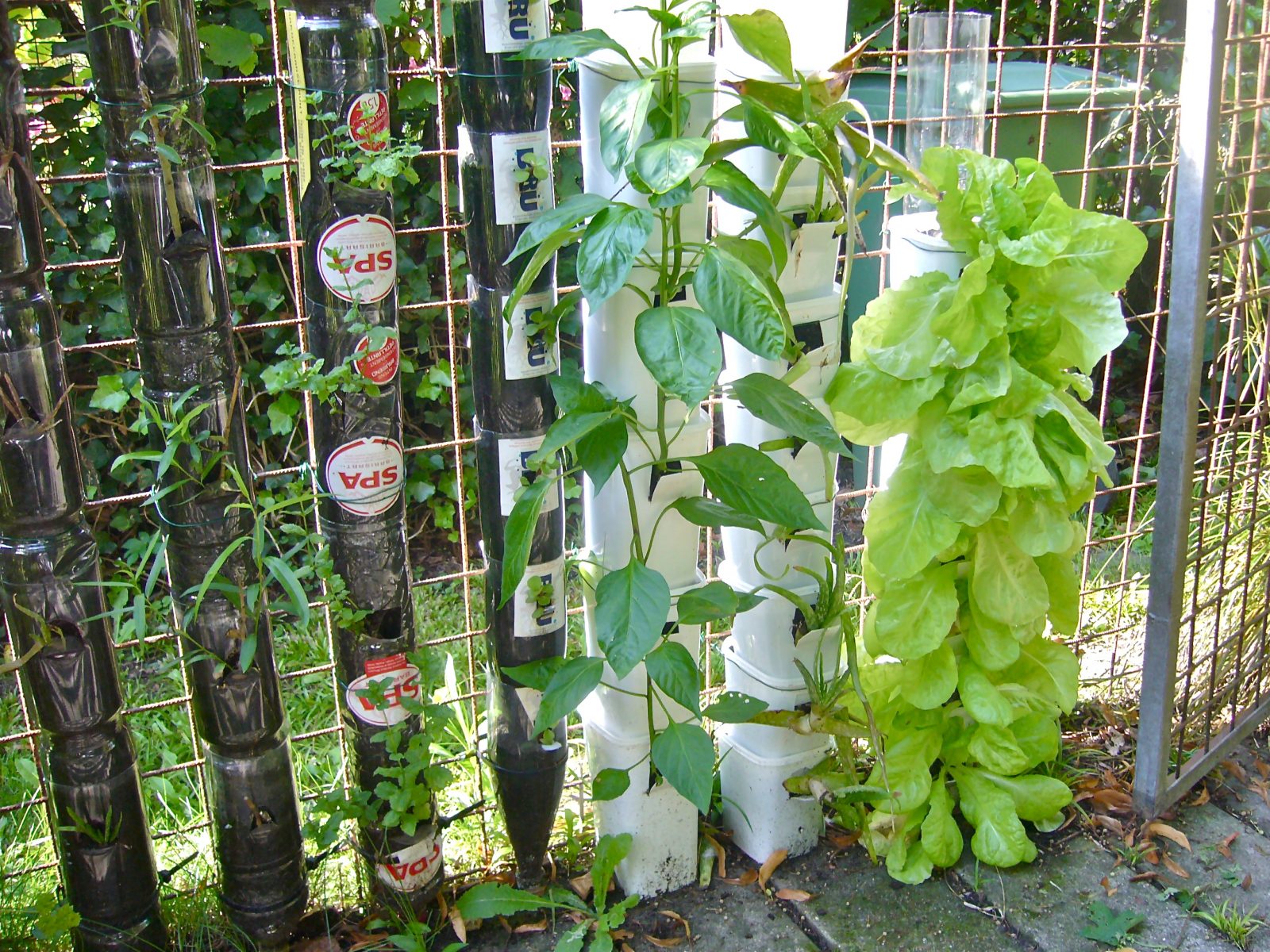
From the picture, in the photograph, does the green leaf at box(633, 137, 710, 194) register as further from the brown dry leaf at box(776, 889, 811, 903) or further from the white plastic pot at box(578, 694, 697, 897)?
the brown dry leaf at box(776, 889, 811, 903)

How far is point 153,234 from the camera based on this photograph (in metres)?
1.82

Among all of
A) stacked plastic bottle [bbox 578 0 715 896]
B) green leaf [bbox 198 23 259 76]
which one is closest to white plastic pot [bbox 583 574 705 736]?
stacked plastic bottle [bbox 578 0 715 896]

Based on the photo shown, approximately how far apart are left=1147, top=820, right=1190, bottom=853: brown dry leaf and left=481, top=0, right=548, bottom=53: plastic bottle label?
1.99m

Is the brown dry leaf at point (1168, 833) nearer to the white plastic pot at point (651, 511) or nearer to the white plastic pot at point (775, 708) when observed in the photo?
the white plastic pot at point (775, 708)

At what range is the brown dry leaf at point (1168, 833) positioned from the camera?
2.53 meters

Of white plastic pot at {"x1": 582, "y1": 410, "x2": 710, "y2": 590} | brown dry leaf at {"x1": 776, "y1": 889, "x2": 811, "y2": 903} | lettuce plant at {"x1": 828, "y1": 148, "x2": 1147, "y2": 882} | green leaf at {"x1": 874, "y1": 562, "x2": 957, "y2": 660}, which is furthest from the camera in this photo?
brown dry leaf at {"x1": 776, "y1": 889, "x2": 811, "y2": 903}

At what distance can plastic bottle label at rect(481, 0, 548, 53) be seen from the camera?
74.4 inches

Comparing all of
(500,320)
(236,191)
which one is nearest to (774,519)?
(500,320)

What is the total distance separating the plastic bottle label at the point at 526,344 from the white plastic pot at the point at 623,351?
0.26ft

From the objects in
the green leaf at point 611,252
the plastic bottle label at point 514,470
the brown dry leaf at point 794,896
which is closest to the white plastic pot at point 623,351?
the plastic bottle label at point 514,470

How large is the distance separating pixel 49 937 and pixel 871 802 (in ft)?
4.92

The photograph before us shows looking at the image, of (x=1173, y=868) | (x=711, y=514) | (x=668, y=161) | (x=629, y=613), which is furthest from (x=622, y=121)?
(x=1173, y=868)

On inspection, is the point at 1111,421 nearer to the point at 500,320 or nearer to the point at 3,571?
the point at 500,320

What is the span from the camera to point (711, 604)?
207 centimetres
